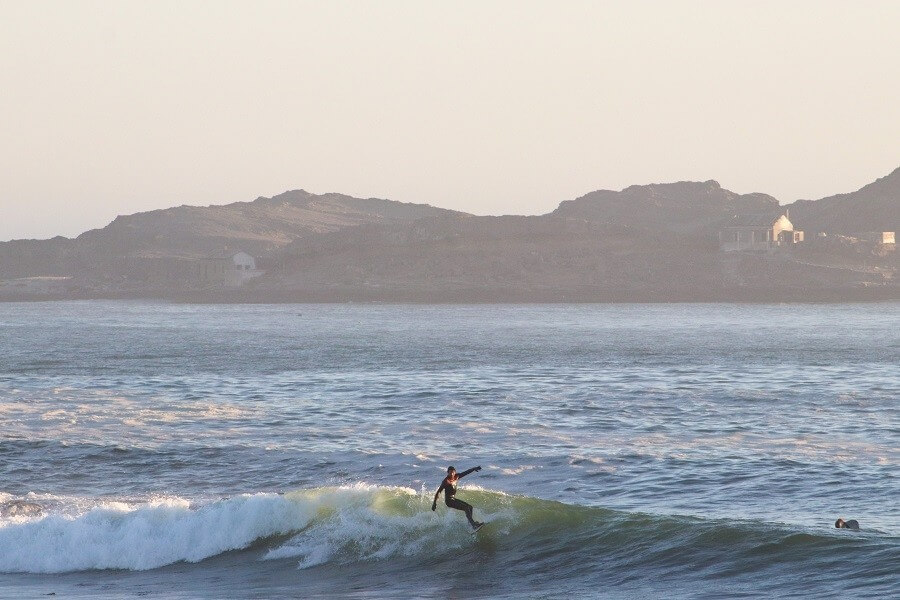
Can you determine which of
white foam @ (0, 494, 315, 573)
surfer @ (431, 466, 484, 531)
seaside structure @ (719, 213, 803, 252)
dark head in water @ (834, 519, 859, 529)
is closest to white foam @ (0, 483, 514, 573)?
white foam @ (0, 494, 315, 573)

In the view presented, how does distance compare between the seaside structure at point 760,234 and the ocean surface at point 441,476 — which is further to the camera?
the seaside structure at point 760,234

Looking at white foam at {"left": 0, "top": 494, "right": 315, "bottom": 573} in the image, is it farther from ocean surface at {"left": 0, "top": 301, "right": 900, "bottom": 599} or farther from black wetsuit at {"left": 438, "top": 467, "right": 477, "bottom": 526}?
black wetsuit at {"left": 438, "top": 467, "right": 477, "bottom": 526}

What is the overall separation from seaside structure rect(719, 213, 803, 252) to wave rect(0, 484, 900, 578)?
554 ft

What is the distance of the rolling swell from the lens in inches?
929

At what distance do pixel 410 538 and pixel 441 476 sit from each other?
24.3ft

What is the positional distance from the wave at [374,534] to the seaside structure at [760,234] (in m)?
169

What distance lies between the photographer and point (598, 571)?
2397cm

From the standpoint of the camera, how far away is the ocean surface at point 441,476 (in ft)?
77.8

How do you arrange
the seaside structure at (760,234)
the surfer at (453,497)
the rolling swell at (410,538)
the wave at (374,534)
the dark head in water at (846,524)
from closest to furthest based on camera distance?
the rolling swell at (410,538), the wave at (374,534), the dark head in water at (846,524), the surfer at (453,497), the seaside structure at (760,234)

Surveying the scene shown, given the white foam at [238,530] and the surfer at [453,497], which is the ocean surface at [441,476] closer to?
the white foam at [238,530]

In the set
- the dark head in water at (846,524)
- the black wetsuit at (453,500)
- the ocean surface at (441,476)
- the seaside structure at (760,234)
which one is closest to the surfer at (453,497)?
the black wetsuit at (453,500)

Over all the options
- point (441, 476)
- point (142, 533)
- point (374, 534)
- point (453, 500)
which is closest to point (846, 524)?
point (453, 500)

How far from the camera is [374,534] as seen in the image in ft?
87.3

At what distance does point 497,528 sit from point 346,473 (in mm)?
8563
